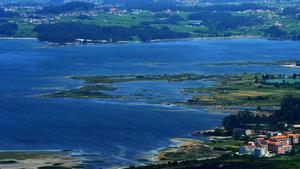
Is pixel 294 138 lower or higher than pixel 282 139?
lower

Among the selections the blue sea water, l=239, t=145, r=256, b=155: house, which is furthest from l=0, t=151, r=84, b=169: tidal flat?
l=239, t=145, r=256, b=155: house

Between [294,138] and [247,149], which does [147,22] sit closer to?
[294,138]

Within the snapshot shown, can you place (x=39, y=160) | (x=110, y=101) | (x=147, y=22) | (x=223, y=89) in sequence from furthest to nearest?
(x=147, y=22)
(x=223, y=89)
(x=110, y=101)
(x=39, y=160)

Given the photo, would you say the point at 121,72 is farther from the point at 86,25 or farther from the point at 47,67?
the point at 86,25

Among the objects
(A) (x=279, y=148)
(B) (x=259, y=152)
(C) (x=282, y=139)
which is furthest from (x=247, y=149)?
(C) (x=282, y=139)

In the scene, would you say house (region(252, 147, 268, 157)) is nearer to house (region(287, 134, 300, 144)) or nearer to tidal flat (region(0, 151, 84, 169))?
house (region(287, 134, 300, 144))

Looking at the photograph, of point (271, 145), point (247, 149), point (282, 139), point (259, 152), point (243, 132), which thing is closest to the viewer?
point (259, 152)

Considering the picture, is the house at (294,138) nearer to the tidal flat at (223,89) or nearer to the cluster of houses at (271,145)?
the cluster of houses at (271,145)

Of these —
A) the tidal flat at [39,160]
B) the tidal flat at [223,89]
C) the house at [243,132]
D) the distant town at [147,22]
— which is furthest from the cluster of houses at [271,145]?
the distant town at [147,22]
